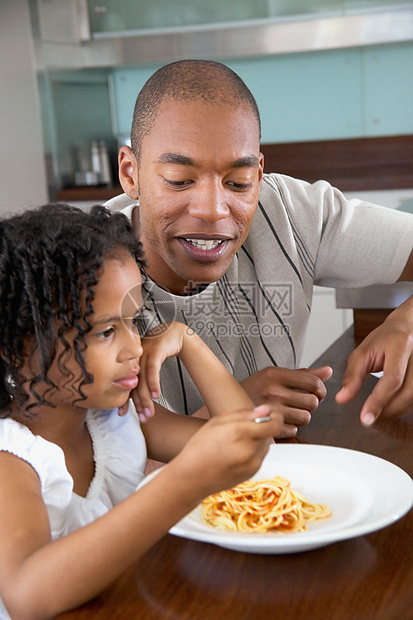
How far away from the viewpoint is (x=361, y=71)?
11.6ft

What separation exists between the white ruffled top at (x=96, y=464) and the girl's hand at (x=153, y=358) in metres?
0.06

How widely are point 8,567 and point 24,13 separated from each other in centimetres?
317

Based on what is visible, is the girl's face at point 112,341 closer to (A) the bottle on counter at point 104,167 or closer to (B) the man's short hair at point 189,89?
(B) the man's short hair at point 189,89

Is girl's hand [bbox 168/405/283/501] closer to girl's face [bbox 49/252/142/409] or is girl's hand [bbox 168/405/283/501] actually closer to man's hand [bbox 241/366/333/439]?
girl's face [bbox 49/252/142/409]

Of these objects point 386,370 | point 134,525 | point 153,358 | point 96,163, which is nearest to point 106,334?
point 153,358

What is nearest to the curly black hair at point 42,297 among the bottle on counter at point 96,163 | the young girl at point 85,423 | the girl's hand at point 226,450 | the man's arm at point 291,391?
A: the young girl at point 85,423

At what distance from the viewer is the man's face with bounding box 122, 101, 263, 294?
1.18 meters

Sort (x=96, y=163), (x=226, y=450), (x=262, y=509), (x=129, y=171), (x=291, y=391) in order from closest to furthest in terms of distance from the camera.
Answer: (x=226, y=450) → (x=262, y=509) → (x=291, y=391) → (x=129, y=171) → (x=96, y=163)

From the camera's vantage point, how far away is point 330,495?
2.67 feet

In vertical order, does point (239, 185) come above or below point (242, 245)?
above

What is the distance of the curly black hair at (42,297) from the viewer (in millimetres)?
833

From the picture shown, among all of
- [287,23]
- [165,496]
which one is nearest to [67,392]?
[165,496]

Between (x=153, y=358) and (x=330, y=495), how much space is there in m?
0.32

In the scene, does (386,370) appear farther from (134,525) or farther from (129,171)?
(129,171)
